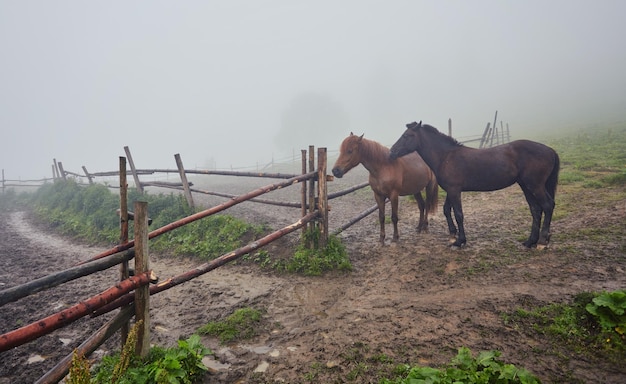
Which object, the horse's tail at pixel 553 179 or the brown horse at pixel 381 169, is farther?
the brown horse at pixel 381 169

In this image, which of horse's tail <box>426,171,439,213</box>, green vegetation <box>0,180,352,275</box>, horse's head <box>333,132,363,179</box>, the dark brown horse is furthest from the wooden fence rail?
horse's tail <box>426,171,439,213</box>

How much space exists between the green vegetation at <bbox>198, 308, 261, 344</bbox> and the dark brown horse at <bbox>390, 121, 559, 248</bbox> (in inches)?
149

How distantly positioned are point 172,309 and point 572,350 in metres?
4.50

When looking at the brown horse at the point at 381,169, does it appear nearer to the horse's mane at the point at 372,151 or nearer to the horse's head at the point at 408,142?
the horse's mane at the point at 372,151

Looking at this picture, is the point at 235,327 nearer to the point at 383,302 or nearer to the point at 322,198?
the point at 383,302

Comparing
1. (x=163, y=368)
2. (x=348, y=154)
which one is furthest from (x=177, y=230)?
(x=163, y=368)

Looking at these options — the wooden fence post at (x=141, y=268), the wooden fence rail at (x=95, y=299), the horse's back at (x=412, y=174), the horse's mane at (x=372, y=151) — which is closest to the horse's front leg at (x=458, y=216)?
the horse's back at (x=412, y=174)

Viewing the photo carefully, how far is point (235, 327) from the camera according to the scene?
3480mm

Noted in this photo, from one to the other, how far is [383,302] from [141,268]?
2.79m

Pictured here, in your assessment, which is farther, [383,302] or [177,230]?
[177,230]

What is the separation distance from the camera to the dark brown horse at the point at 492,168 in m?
5.02

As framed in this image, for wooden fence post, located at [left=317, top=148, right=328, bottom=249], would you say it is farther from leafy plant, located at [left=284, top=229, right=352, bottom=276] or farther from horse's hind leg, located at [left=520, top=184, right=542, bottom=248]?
horse's hind leg, located at [left=520, top=184, right=542, bottom=248]

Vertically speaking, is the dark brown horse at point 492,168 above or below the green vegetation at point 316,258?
above

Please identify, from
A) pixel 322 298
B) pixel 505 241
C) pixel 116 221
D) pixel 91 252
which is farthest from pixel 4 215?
pixel 505 241
